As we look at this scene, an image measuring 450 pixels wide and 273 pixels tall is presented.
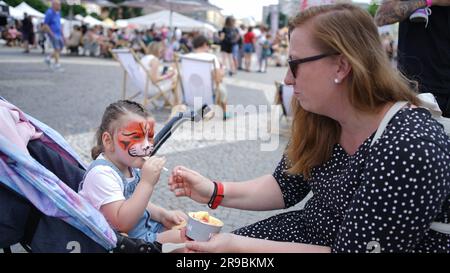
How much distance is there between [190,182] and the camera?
2094 mm

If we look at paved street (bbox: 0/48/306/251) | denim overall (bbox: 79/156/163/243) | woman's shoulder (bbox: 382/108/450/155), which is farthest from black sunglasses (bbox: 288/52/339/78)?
paved street (bbox: 0/48/306/251)

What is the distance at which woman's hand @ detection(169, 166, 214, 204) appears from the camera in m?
2.09

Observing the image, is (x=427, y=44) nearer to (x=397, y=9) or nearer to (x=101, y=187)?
(x=397, y=9)

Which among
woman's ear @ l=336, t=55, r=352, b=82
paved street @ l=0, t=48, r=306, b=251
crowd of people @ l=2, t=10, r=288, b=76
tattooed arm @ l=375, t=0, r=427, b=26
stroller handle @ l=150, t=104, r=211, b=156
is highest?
tattooed arm @ l=375, t=0, r=427, b=26

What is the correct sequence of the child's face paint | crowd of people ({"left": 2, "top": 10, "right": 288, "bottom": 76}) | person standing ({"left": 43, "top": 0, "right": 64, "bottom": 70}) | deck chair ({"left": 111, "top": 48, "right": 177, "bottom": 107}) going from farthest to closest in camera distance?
crowd of people ({"left": 2, "top": 10, "right": 288, "bottom": 76})
person standing ({"left": 43, "top": 0, "right": 64, "bottom": 70})
deck chair ({"left": 111, "top": 48, "right": 177, "bottom": 107})
the child's face paint

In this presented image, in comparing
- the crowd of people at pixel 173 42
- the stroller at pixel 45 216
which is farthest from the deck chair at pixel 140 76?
the crowd of people at pixel 173 42

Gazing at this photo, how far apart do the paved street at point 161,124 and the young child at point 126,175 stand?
1.40 m

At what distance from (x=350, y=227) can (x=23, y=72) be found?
12.5 metres

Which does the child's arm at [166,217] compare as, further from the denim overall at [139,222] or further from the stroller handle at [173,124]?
the stroller handle at [173,124]

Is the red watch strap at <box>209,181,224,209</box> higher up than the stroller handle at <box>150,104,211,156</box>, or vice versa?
the stroller handle at <box>150,104,211,156</box>

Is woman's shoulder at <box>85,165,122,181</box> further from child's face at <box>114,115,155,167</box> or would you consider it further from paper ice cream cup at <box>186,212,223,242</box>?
paper ice cream cup at <box>186,212,223,242</box>

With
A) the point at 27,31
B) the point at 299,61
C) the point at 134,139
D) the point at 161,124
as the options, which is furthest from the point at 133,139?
the point at 27,31

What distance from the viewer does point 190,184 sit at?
6.90 feet
